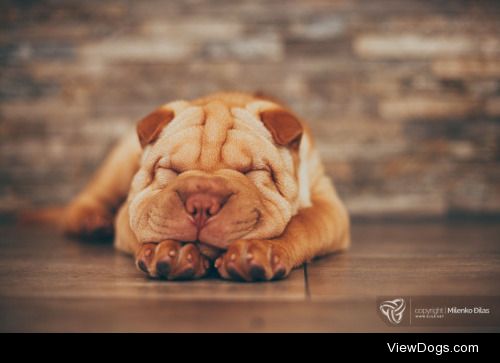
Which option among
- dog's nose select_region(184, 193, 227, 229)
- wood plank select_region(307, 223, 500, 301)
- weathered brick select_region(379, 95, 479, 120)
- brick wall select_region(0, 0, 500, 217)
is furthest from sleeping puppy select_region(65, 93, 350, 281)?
weathered brick select_region(379, 95, 479, 120)

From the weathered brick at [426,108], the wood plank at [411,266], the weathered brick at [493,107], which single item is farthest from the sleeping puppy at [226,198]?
the weathered brick at [493,107]

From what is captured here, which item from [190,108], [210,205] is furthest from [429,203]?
[210,205]

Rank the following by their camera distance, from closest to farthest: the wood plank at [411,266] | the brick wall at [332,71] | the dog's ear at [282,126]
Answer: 1. the wood plank at [411,266]
2. the dog's ear at [282,126]
3. the brick wall at [332,71]

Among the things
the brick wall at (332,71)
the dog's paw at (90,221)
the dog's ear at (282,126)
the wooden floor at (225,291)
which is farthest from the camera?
the brick wall at (332,71)

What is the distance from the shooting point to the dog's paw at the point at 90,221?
3.15m

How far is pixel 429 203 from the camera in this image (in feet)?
14.1

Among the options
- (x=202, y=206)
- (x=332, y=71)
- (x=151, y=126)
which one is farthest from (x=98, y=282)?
(x=332, y=71)

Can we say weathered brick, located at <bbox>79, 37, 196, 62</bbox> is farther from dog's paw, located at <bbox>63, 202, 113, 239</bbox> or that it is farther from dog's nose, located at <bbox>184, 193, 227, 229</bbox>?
dog's nose, located at <bbox>184, 193, 227, 229</bbox>

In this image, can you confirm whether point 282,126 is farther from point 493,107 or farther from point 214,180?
point 493,107

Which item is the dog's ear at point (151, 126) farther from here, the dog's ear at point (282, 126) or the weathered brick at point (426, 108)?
the weathered brick at point (426, 108)

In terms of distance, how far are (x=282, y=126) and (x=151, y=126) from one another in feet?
1.59

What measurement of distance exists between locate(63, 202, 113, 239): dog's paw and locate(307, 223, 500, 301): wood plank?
1.20 m

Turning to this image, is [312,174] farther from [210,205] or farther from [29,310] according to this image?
[29,310]

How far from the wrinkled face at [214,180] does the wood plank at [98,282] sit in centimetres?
16
